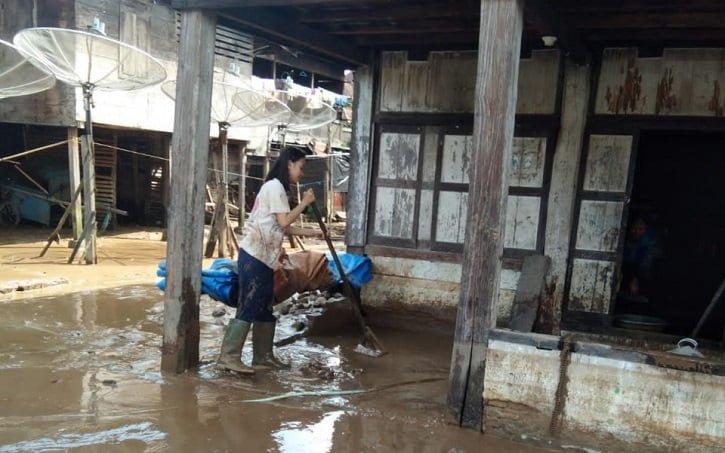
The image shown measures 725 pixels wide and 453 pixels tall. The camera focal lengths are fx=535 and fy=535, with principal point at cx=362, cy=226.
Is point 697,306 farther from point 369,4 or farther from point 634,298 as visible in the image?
point 369,4

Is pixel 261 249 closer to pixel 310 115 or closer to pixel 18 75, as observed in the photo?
pixel 18 75

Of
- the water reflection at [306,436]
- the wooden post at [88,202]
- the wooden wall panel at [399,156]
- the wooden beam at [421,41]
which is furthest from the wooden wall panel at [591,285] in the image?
the wooden post at [88,202]

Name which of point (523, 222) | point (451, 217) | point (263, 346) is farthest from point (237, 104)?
point (263, 346)

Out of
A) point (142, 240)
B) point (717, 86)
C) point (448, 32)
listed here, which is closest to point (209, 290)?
point (448, 32)

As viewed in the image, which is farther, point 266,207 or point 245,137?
point 245,137

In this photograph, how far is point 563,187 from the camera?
5.47 meters

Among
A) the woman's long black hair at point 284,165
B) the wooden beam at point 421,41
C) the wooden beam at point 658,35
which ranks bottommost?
the woman's long black hair at point 284,165

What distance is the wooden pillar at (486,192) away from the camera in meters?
3.30

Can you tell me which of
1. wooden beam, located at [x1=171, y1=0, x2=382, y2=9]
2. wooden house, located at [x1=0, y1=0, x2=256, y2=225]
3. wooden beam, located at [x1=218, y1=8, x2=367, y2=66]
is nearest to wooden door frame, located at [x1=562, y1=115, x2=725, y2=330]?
wooden beam, located at [x1=218, y1=8, x2=367, y2=66]

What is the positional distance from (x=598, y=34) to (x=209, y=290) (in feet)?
14.3

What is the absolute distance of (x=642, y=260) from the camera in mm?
6809

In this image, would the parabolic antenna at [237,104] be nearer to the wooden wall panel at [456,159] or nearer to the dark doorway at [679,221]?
the wooden wall panel at [456,159]

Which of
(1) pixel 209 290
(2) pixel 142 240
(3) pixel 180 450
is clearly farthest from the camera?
(2) pixel 142 240

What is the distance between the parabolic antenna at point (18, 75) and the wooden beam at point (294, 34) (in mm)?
5022
